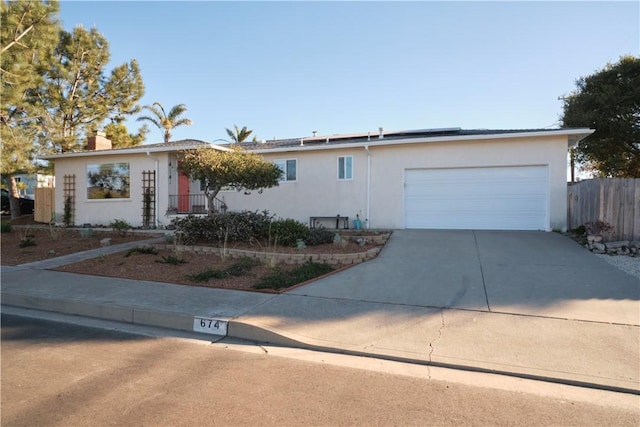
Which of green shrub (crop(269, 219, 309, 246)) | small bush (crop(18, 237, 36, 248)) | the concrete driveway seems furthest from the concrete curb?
small bush (crop(18, 237, 36, 248))

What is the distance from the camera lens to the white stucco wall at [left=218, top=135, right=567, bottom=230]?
499 inches

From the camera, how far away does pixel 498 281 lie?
24.8 feet

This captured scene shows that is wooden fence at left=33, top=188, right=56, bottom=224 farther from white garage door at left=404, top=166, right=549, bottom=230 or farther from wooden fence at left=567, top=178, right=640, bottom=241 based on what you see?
wooden fence at left=567, top=178, right=640, bottom=241

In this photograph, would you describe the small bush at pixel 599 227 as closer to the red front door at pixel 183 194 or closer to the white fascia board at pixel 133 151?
the white fascia board at pixel 133 151

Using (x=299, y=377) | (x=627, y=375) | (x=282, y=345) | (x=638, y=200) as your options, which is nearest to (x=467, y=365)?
(x=627, y=375)

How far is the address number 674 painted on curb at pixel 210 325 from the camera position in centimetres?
560

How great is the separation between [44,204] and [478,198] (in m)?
19.7

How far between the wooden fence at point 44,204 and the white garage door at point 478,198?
16728 mm

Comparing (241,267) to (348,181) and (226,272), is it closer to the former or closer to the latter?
(226,272)

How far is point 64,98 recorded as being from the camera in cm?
2180

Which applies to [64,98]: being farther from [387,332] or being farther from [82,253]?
[387,332]

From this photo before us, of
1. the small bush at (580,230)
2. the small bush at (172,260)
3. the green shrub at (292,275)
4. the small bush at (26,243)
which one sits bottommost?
the green shrub at (292,275)

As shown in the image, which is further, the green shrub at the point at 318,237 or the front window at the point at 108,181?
the front window at the point at 108,181

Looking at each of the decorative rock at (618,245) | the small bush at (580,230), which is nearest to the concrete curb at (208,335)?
the decorative rock at (618,245)
